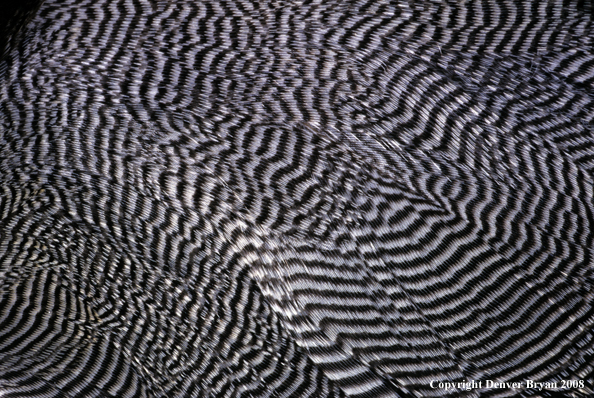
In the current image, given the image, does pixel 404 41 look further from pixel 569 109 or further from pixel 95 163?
pixel 95 163

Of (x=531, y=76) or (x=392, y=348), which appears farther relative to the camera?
(x=531, y=76)

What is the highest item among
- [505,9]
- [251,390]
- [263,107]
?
[505,9]

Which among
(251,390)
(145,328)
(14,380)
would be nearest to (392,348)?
(251,390)

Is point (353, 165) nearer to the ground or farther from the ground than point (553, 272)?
farther from the ground

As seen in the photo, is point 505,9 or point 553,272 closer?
point 553,272

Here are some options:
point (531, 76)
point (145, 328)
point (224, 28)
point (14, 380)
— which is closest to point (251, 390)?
point (145, 328)

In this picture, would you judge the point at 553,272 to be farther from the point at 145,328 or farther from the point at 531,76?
the point at 145,328
